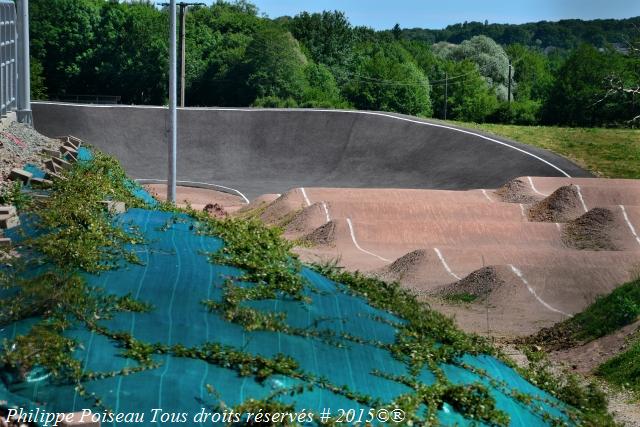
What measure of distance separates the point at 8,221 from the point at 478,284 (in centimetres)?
902

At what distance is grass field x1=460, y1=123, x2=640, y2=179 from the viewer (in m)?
32.8

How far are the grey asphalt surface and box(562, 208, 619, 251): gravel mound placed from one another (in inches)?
441

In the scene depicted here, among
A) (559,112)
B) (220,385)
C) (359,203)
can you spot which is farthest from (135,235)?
(559,112)

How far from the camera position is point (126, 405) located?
639 cm

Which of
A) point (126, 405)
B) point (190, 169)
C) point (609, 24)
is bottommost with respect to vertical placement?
point (190, 169)

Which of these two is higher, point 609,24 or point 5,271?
point 609,24

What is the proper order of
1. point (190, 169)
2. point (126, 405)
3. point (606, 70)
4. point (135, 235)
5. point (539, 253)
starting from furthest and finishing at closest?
point (606, 70)
point (190, 169)
point (539, 253)
point (135, 235)
point (126, 405)

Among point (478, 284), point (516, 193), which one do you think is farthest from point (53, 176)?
point (516, 193)

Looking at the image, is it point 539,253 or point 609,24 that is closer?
point 539,253

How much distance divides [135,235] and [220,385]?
3742 mm

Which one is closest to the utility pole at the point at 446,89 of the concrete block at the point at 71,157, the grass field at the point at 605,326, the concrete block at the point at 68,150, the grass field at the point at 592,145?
the grass field at the point at 592,145

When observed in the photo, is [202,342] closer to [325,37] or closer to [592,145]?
[592,145]

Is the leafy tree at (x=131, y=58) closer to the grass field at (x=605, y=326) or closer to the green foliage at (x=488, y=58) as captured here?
the green foliage at (x=488, y=58)

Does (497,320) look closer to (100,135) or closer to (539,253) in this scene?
(539,253)
